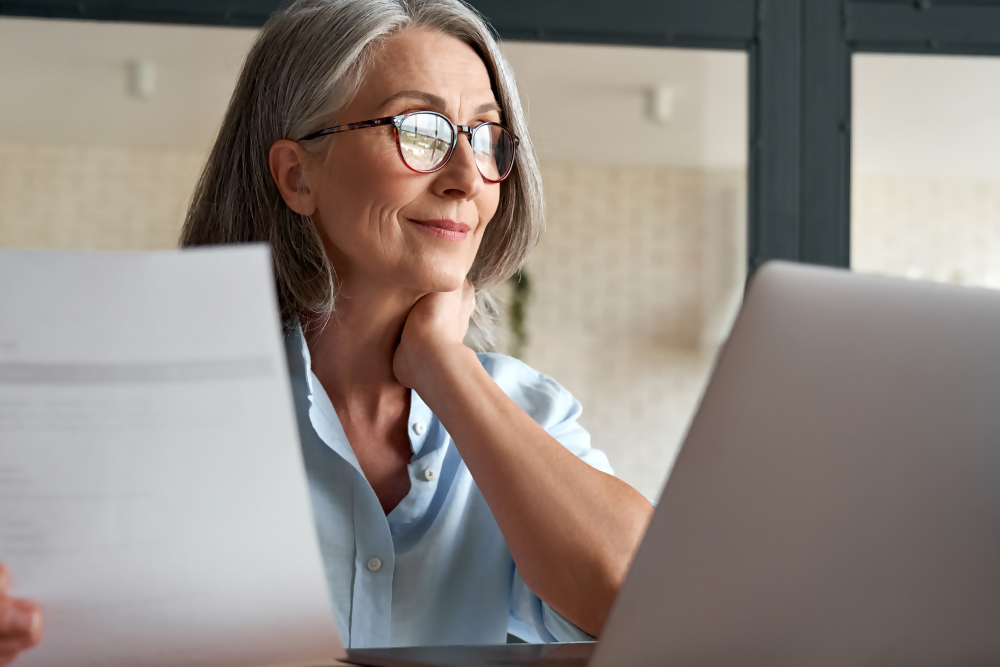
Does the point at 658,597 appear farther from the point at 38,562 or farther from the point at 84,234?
the point at 84,234

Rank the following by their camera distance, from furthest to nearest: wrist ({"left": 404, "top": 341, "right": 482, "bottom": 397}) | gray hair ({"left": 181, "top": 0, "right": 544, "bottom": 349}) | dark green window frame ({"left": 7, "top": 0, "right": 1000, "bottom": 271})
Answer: dark green window frame ({"left": 7, "top": 0, "right": 1000, "bottom": 271}), gray hair ({"left": 181, "top": 0, "right": 544, "bottom": 349}), wrist ({"left": 404, "top": 341, "right": 482, "bottom": 397})

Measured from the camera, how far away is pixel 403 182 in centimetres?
107

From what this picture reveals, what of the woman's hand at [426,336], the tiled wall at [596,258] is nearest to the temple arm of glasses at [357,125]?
the woman's hand at [426,336]

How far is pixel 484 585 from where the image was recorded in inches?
41.4

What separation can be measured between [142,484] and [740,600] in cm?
31

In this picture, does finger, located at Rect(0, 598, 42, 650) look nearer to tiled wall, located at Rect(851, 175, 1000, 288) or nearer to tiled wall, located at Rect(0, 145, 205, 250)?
tiled wall, located at Rect(851, 175, 1000, 288)

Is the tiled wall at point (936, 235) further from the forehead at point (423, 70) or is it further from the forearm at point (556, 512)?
the forearm at point (556, 512)

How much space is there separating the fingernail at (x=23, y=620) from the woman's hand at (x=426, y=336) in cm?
60

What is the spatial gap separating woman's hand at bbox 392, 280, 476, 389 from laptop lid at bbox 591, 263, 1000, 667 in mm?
615

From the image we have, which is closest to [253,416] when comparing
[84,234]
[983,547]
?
[983,547]

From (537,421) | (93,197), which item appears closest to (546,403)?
(537,421)

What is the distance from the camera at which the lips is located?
109 centimetres

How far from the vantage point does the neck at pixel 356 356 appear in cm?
116

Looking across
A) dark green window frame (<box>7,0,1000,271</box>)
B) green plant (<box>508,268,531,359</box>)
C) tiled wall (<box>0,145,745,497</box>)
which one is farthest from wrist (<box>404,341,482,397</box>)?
green plant (<box>508,268,531,359</box>)
